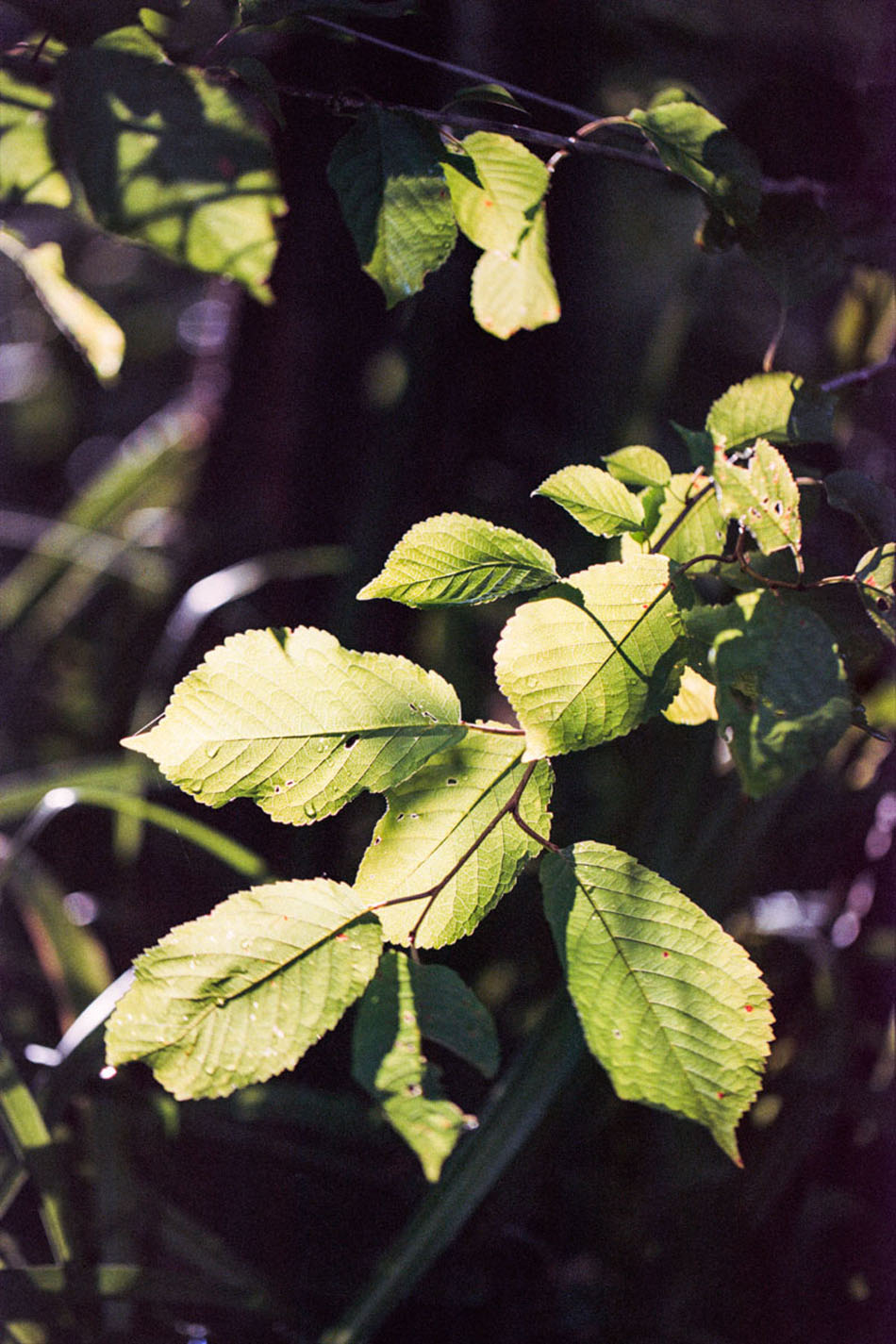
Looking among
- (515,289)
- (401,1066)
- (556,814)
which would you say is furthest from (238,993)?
(556,814)

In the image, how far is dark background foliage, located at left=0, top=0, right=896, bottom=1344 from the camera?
491 mm

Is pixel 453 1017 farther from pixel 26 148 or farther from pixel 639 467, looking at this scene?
pixel 26 148

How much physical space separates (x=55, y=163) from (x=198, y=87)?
3.5 inches

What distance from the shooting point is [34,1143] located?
476 mm

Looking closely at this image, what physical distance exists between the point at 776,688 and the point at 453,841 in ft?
0.33

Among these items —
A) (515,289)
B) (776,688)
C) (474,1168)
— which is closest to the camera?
(776,688)

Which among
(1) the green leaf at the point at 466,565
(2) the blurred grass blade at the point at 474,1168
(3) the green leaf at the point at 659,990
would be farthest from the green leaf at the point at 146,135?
(2) the blurred grass blade at the point at 474,1168

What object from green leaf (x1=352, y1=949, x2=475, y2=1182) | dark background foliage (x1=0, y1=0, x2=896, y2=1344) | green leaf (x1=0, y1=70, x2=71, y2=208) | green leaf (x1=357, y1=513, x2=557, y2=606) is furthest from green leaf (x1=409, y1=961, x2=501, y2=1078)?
green leaf (x1=0, y1=70, x2=71, y2=208)

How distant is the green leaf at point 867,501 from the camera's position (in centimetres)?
30

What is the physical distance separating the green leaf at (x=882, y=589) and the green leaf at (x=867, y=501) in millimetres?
45

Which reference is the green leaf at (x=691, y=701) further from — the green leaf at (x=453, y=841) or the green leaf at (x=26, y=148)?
the green leaf at (x=26, y=148)

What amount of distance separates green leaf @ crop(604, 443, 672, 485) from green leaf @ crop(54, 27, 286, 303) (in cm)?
18

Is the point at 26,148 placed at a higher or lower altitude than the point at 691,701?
higher

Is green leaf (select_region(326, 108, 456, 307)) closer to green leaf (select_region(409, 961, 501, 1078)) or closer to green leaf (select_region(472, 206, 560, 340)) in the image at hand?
green leaf (select_region(472, 206, 560, 340))
